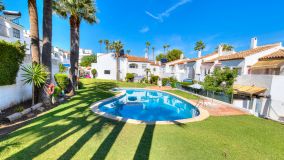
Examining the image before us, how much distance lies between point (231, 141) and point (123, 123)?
5769mm

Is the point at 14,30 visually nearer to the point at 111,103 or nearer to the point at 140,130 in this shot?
the point at 111,103

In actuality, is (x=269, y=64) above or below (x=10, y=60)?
above

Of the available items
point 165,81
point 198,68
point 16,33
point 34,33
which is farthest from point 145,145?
point 16,33

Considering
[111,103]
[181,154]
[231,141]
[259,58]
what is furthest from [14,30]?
[259,58]

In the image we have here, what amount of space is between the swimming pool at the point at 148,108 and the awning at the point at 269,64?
998 cm

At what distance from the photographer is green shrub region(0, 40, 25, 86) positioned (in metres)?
8.36

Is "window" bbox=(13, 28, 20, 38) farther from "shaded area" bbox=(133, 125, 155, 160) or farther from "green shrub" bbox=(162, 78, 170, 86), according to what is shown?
"green shrub" bbox=(162, 78, 170, 86)

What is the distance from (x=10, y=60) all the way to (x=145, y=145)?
1068 cm

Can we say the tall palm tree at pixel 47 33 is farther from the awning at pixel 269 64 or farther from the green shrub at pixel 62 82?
the awning at pixel 269 64

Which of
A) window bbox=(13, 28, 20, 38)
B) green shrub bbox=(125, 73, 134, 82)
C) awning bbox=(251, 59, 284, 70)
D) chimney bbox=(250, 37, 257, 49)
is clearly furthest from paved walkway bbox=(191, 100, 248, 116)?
window bbox=(13, 28, 20, 38)

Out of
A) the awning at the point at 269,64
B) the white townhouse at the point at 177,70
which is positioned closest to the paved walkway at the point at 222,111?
the awning at the point at 269,64

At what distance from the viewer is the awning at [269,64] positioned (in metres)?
14.0

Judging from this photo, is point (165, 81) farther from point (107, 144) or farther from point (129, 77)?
point (107, 144)

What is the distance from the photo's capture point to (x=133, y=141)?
230 inches
